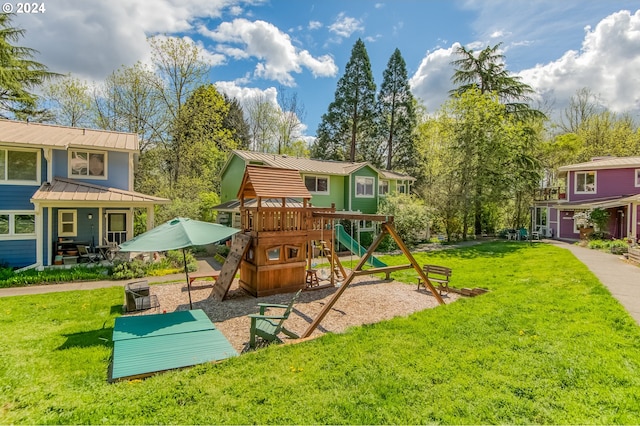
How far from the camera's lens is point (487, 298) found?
339 inches

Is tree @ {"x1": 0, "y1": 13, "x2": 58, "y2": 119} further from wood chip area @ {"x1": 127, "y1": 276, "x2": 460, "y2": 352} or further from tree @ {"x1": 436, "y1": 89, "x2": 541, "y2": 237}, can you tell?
tree @ {"x1": 436, "y1": 89, "x2": 541, "y2": 237}

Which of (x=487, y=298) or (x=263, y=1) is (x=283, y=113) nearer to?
(x=263, y=1)

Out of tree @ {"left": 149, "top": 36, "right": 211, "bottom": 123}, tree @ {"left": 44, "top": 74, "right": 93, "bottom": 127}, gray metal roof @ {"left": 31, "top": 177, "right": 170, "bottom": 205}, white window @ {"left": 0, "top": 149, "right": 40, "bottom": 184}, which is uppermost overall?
tree @ {"left": 149, "top": 36, "right": 211, "bottom": 123}

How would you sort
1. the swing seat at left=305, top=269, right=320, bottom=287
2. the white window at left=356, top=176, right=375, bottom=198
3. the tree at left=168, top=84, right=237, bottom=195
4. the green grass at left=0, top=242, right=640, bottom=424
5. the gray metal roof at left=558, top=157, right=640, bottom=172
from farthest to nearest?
the tree at left=168, top=84, right=237, bottom=195
the white window at left=356, top=176, right=375, bottom=198
the gray metal roof at left=558, top=157, right=640, bottom=172
the swing seat at left=305, top=269, right=320, bottom=287
the green grass at left=0, top=242, right=640, bottom=424

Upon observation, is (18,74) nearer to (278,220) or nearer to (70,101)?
(70,101)

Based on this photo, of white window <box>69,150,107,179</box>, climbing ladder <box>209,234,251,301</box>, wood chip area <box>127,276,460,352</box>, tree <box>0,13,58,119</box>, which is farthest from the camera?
tree <box>0,13,58,119</box>

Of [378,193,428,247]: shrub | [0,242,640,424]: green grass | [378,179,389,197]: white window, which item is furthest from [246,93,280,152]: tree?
[0,242,640,424]: green grass

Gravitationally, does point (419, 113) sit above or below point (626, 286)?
above

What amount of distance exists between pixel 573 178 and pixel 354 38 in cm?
2667

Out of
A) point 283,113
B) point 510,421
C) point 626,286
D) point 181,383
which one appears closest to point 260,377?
point 181,383

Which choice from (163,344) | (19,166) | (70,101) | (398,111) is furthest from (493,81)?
(70,101)

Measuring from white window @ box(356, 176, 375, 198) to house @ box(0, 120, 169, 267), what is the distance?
1370 cm

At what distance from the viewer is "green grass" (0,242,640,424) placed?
3650 mm

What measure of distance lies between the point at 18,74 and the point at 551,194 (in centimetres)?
4387
